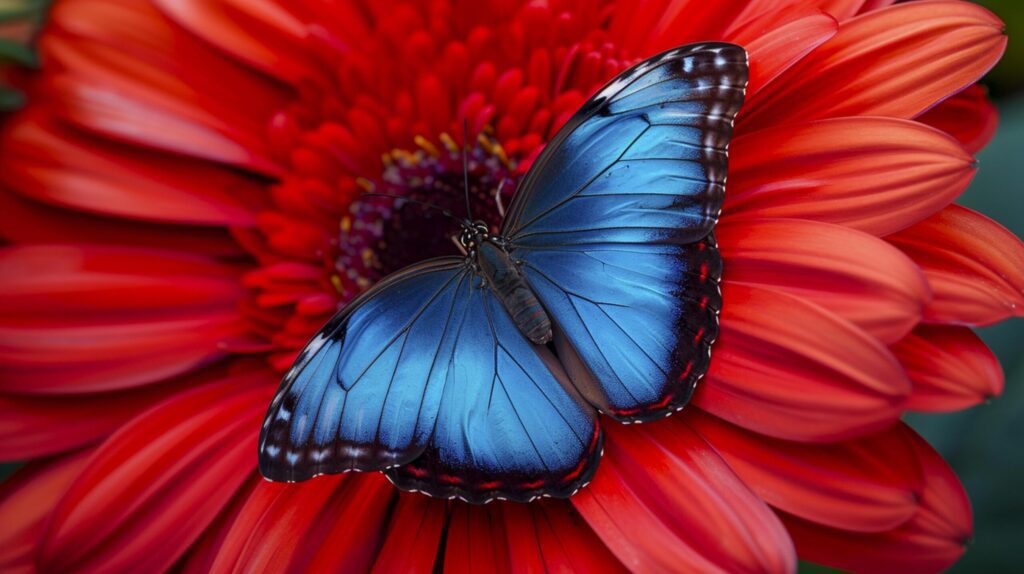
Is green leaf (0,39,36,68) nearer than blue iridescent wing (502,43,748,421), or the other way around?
blue iridescent wing (502,43,748,421)

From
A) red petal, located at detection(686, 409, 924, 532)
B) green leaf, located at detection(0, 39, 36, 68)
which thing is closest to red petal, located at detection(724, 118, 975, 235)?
red petal, located at detection(686, 409, 924, 532)

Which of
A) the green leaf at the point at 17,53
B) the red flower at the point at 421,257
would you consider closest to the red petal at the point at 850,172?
the red flower at the point at 421,257

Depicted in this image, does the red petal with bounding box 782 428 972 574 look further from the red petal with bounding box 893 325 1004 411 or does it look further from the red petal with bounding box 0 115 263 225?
the red petal with bounding box 0 115 263 225

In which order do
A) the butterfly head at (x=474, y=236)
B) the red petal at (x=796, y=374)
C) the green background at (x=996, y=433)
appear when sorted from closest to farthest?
the red petal at (x=796, y=374), the butterfly head at (x=474, y=236), the green background at (x=996, y=433)

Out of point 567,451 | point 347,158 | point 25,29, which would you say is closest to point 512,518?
point 567,451

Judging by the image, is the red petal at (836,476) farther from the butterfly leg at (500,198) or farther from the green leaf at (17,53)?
the green leaf at (17,53)

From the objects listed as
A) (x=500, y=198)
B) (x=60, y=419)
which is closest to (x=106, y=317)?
(x=60, y=419)

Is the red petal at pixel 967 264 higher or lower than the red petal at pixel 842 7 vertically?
lower
